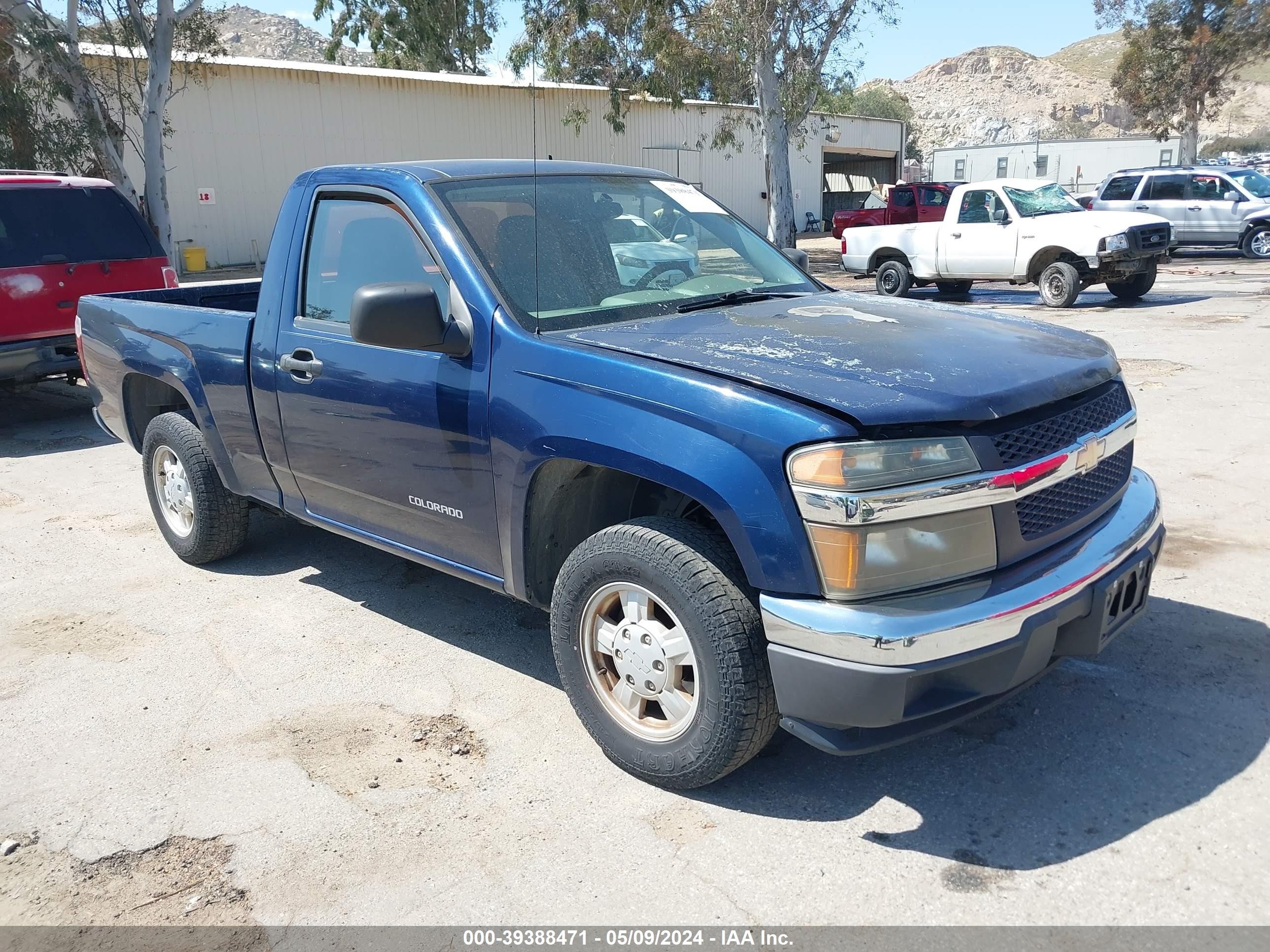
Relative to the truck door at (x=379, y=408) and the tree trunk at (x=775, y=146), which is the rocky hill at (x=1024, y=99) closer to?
the tree trunk at (x=775, y=146)

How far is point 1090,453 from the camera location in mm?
3131

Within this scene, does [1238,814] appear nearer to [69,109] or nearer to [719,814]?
[719,814]

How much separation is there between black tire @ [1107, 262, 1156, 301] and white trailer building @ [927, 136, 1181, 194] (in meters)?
32.0

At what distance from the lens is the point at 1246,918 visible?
2.56 m

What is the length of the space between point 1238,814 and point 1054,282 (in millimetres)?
13165

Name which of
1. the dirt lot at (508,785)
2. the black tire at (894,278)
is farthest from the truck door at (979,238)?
the dirt lot at (508,785)

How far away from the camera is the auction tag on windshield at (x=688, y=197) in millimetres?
4523

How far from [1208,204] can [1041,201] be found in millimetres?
7993

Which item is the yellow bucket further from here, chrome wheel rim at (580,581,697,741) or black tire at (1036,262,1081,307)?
chrome wheel rim at (580,581,697,741)

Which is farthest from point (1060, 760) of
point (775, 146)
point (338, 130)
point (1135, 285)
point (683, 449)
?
point (338, 130)

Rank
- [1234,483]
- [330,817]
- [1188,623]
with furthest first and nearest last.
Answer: [1234,483] < [1188,623] < [330,817]

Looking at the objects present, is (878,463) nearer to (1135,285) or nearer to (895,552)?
(895,552)

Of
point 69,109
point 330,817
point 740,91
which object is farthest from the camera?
point 740,91

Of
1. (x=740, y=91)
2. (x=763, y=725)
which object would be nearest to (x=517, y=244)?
(x=763, y=725)
